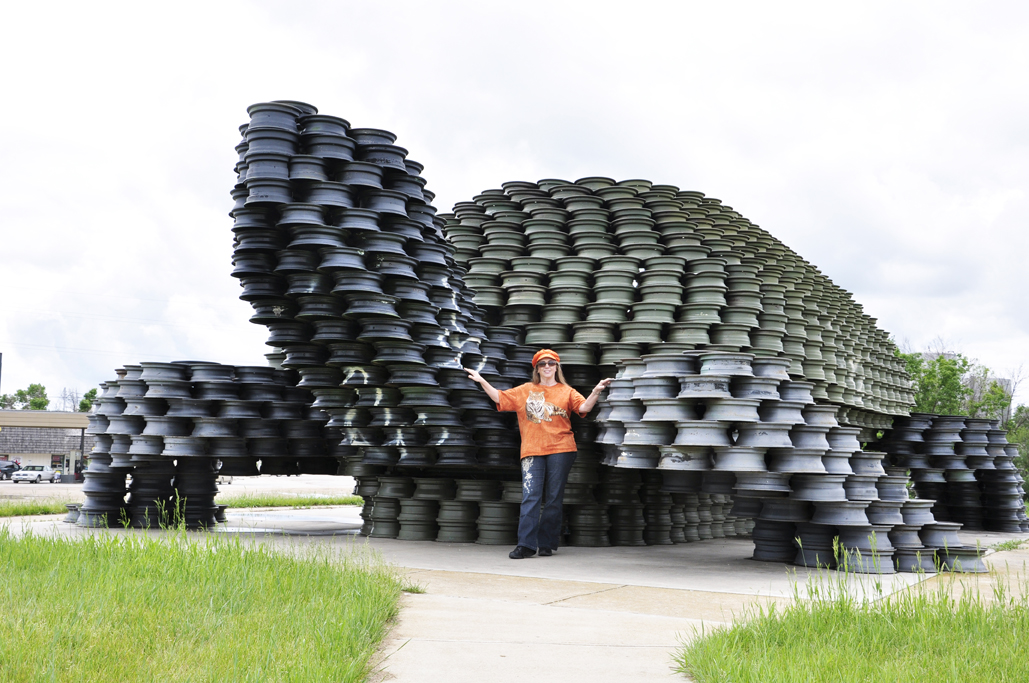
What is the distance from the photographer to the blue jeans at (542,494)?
924 centimetres

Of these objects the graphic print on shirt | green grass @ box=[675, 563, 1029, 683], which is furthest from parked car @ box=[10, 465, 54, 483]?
green grass @ box=[675, 563, 1029, 683]

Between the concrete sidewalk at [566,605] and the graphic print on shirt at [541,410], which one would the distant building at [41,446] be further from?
the graphic print on shirt at [541,410]

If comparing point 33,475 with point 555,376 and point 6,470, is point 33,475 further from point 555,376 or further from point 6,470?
point 555,376

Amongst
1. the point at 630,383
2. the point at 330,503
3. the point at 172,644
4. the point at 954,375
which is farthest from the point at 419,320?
the point at 954,375

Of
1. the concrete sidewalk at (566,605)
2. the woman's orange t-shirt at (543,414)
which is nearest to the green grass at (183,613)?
the concrete sidewalk at (566,605)

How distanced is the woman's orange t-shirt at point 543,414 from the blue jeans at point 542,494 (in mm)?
96

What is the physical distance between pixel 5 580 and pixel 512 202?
28.4ft

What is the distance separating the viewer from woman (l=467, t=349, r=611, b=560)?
9273 mm

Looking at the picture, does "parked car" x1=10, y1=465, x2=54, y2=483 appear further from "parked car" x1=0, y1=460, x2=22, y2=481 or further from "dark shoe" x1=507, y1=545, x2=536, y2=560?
"dark shoe" x1=507, y1=545, x2=536, y2=560

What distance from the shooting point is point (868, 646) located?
4.59m

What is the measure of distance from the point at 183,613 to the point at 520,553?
4740 millimetres

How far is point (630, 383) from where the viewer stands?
9008mm

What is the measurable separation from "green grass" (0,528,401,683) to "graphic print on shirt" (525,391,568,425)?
122 inches

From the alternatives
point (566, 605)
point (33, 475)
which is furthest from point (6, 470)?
point (566, 605)
